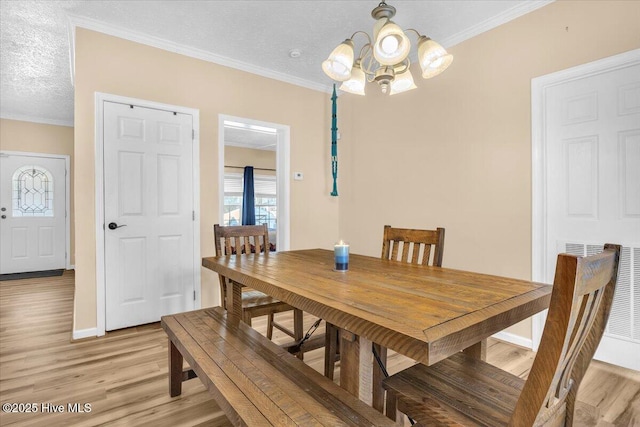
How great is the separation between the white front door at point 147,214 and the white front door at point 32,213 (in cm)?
385

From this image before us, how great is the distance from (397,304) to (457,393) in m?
0.35

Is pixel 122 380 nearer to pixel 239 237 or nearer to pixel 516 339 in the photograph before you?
pixel 239 237

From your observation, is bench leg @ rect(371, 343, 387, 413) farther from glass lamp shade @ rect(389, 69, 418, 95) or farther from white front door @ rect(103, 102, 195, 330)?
white front door @ rect(103, 102, 195, 330)

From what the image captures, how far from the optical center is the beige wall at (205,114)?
2.73 meters

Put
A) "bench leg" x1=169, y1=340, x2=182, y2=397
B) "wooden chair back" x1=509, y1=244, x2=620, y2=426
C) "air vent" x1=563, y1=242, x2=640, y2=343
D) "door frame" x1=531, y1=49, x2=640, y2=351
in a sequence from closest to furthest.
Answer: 1. "wooden chair back" x1=509, y1=244, x2=620, y2=426
2. "bench leg" x1=169, y1=340, x2=182, y2=397
3. "air vent" x1=563, y1=242, x2=640, y2=343
4. "door frame" x1=531, y1=49, x2=640, y2=351

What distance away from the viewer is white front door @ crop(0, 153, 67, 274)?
5258 millimetres

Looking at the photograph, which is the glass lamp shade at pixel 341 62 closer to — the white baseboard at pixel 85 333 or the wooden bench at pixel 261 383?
the wooden bench at pixel 261 383

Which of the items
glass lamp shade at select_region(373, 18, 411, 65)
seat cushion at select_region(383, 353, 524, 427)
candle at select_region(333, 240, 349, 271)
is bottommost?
seat cushion at select_region(383, 353, 524, 427)

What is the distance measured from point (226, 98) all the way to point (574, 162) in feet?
10.1

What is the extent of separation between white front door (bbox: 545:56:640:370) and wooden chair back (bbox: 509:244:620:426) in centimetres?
164

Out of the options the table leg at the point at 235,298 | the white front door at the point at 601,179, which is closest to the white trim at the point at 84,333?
the table leg at the point at 235,298

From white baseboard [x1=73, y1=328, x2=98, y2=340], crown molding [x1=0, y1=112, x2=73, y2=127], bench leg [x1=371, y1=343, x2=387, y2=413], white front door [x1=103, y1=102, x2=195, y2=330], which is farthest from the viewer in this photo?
crown molding [x1=0, y1=112, x2=73, y2=127]

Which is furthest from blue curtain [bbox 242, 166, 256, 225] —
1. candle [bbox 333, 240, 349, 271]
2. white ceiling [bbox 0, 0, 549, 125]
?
candle [bbox 333, 240, 349, 271]

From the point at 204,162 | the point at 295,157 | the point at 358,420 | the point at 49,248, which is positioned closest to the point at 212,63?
the point at 204,162
